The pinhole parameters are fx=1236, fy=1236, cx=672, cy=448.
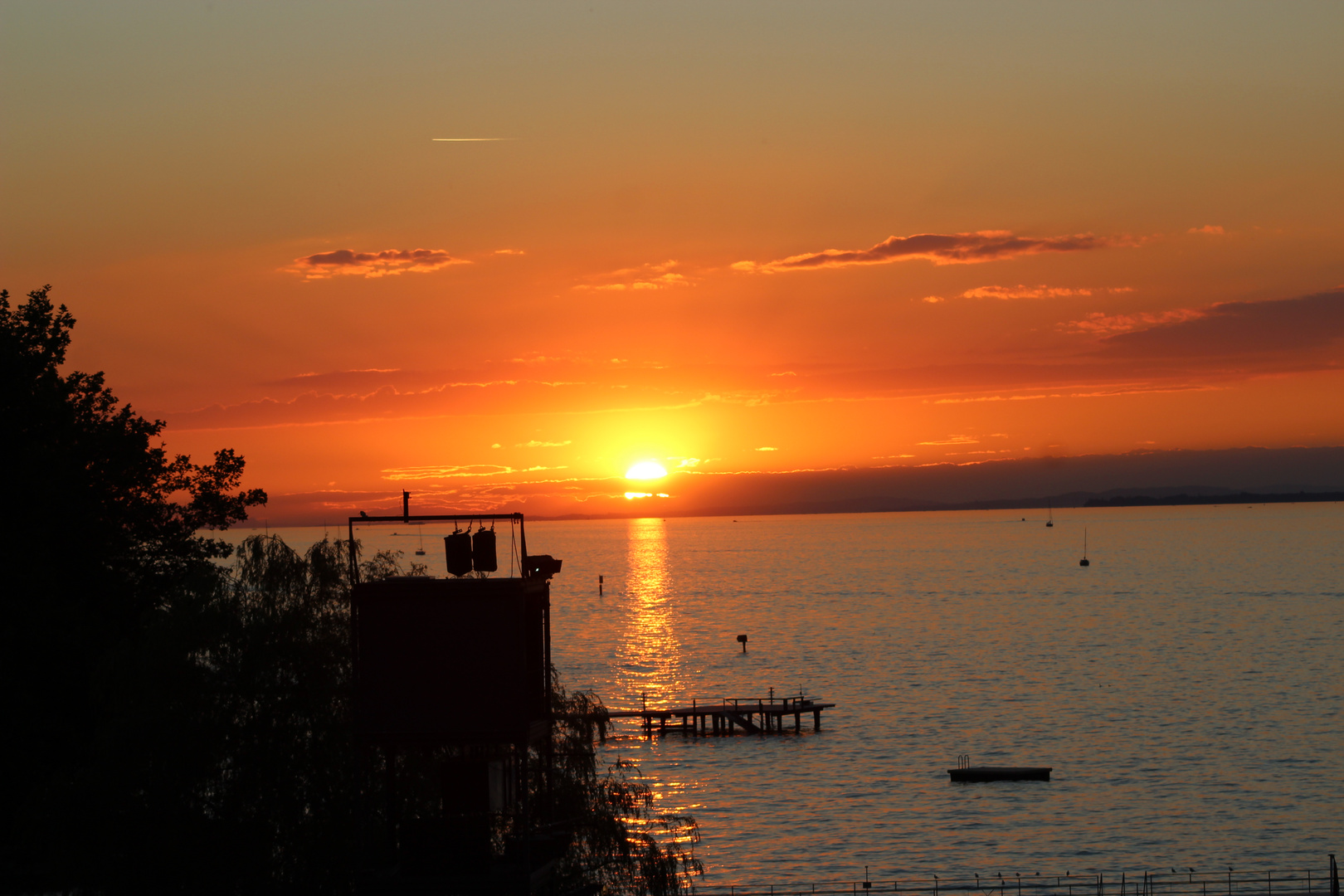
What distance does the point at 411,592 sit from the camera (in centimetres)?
2841

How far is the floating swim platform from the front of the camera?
258 feet

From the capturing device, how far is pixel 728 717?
100875 mm

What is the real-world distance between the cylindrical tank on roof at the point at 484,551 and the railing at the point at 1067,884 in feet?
89.2

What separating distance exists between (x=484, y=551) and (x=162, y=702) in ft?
43.4

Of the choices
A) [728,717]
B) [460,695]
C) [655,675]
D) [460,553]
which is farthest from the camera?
[655,675]

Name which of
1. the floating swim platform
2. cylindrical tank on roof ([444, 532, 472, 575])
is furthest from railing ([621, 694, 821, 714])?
cylindrical tank on roof ([444, 532, 472, 575])

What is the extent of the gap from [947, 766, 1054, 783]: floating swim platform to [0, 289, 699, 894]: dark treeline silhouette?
137 ft

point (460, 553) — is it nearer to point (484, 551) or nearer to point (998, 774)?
point (484, 551)

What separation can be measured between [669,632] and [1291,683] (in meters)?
86.0

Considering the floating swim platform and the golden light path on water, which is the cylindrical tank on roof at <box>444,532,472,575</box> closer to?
the golden light path on water

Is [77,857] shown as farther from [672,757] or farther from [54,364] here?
[672,757]

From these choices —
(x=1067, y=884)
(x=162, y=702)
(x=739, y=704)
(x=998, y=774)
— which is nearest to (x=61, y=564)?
(x=162, y=702)

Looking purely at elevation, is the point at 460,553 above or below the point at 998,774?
above

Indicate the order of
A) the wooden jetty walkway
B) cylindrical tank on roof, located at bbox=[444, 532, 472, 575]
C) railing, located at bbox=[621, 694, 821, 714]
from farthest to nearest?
1. railing, located at bbox=[621, 694, 821, 714]
2. the wooden jetty walkway
3. cylindrical tank on roof, located at bbox=[444, 532, 472, 575]
